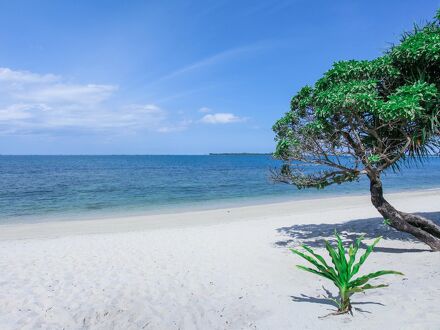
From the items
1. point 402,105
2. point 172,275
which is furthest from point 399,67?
point 172,275

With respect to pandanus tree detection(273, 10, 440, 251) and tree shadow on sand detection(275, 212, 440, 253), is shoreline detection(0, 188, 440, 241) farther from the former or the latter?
pandanus tree detection(273, 10, 440, 251)

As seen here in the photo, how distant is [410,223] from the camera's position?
877cm

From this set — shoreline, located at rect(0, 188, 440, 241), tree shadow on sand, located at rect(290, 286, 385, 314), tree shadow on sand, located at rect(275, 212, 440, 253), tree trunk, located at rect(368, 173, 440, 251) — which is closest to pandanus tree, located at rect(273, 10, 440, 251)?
tree trunk, located at rect(368, 173, 440, 251)

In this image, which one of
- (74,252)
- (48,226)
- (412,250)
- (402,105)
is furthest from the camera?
(48,226)

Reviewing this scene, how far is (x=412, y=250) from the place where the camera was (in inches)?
344

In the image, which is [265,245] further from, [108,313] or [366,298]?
[108,313]

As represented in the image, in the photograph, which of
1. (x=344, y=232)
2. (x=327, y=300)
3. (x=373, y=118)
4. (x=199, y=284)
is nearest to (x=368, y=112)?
(x=373, y=118)

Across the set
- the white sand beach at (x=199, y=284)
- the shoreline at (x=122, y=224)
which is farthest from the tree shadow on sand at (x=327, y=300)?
the shoreline at (x=122, y=224)

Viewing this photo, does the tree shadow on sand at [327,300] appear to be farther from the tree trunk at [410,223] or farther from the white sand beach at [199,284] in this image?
the tree trunk at [410,223]

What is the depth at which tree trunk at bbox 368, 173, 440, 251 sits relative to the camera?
835 cm

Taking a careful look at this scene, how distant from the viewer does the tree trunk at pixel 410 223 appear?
835cm

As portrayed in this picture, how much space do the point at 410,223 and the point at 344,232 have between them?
2.91m

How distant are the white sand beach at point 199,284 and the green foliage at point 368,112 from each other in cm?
251

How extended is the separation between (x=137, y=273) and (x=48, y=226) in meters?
10.2
